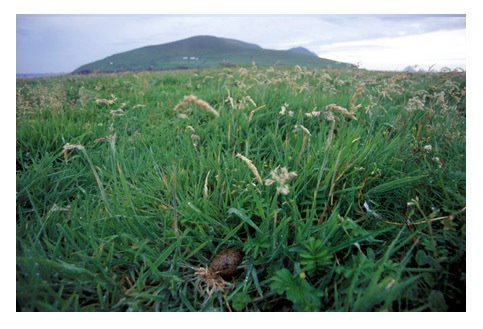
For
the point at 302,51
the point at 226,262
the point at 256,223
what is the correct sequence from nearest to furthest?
the point at 226,262 → the point at 256,223 → the point at 302,51

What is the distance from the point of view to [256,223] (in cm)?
167

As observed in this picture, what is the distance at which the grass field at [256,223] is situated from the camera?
1.33m

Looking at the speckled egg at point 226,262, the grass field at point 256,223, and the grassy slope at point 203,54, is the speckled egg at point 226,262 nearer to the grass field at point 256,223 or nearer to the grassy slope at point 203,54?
the grass field at point 256,223

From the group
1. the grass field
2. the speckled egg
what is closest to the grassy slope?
the grass field

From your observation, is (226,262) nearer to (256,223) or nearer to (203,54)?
(256,223)

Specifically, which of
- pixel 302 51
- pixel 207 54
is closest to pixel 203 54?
pixel 207 54

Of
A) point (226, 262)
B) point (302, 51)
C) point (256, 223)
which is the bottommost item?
point (226, 262)

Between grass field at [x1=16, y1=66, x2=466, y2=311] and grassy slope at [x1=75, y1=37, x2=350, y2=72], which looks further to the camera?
grassy slope at [x1=75, y1=37, x2=350, y2=72]

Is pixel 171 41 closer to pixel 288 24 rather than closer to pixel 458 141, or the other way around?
pixel 288 24

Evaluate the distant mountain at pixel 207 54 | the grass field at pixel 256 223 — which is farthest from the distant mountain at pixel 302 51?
the grass field at pixel 256 223

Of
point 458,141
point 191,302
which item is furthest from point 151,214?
point 458,141

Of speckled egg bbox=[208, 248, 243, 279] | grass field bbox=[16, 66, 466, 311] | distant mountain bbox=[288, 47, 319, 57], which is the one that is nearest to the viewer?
grass field bbox=[16, 66, 466, 311]

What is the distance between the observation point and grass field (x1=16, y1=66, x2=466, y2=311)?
4.37ft

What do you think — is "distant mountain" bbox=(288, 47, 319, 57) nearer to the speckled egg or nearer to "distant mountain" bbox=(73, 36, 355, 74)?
"distant mountain" bbox=(73, 36, 355, 74)
